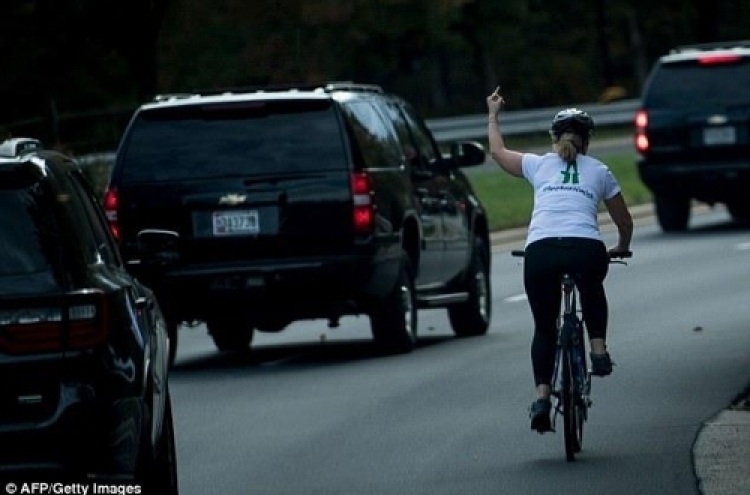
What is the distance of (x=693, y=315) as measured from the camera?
2083cm

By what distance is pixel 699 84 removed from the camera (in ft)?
99.4

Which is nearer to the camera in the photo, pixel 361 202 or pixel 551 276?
pixel 551 276

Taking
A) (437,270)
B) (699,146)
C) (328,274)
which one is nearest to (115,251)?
(328,274)

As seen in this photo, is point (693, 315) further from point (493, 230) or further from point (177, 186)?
point (493, 230)

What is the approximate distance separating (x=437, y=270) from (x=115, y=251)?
9.13 metres

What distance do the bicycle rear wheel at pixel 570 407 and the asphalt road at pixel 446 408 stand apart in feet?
0.34

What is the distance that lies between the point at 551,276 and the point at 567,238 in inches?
7.4

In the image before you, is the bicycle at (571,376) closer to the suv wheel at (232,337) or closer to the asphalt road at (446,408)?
the asphalt road at (446,408)

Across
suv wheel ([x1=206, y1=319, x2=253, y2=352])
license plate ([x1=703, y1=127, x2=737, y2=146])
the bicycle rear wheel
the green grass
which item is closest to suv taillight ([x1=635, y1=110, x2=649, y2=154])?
license plate ([x1=703, y1=127, x2=737, y2=146])

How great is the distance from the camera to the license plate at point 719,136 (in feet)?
99.2

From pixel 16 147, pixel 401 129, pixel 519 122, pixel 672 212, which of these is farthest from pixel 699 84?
pixel 16 147

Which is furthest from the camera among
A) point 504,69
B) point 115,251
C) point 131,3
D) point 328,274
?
point 504,69

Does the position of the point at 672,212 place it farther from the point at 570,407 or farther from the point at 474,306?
the point at 570,407

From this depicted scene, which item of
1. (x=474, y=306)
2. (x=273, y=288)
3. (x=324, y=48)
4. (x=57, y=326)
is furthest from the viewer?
(x=324, y=48)
